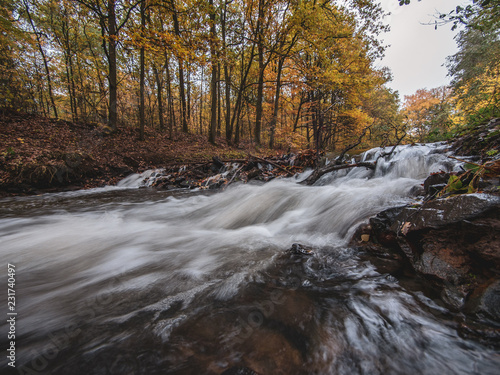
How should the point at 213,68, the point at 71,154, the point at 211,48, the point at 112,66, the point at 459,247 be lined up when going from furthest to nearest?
the point at 213,68 → the point at 112,66 → the point at 211,48 → the point at 71,154 → the point at 459,247

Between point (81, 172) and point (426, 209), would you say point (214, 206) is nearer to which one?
point (426, 209)

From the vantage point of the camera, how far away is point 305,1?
10289 mm

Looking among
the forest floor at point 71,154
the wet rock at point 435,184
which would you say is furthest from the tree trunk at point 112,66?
the wet rock at point 435,184

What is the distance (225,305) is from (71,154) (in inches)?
357

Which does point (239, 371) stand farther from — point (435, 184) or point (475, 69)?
point (475, 69)

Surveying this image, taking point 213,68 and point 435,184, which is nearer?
point 435,184

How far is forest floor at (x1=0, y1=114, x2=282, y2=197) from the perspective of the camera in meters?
6.33

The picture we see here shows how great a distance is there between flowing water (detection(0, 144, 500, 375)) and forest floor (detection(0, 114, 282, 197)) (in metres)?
3.94

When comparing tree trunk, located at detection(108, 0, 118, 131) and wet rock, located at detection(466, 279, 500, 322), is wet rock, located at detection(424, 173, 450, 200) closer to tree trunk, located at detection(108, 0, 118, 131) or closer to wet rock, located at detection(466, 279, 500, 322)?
wet rock, located at detection(466, 279, 500, 322)

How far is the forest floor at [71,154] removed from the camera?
6332mm

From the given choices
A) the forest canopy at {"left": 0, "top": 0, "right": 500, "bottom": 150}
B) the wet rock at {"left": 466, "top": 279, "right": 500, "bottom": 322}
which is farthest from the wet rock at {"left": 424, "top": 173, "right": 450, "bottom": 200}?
the forest canopy at {"left": 0, "top": 0, "right": 500, "bottom": 150}

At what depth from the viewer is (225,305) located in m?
1.50

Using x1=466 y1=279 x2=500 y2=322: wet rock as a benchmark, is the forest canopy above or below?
above

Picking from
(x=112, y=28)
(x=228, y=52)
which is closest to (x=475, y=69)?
(x=228, y=52)
